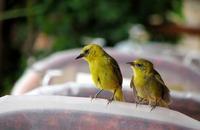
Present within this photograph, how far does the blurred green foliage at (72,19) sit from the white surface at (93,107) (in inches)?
115

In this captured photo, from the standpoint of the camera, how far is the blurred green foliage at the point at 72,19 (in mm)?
5051

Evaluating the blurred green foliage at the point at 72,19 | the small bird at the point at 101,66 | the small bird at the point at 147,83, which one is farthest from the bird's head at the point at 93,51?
the blurred green foliage at the point at 72,19

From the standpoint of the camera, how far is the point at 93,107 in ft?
6.40

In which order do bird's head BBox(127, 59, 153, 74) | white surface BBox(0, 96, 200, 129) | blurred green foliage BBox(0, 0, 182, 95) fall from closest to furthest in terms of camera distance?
1. white surface BBox(0, 96, 200, 129)
2. bird's head BBox(127, 59, 153, 74)
3. blurred green foliage BBox(0, 0, 182, 95)

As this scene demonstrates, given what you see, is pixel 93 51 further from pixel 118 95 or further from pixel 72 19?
pixel 72 19

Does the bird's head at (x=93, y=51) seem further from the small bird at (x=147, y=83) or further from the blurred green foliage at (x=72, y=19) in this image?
the blurred green foliage at (x=72, y=19)

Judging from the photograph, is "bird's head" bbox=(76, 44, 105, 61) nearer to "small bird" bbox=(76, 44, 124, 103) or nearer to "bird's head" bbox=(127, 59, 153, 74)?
"small bird" bbox=(76, 44, 124, 103)

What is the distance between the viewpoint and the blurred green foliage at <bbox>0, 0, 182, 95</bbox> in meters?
5.05

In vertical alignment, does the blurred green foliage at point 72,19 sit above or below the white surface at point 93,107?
above

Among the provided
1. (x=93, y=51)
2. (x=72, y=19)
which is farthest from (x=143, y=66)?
(x=72, y=19)

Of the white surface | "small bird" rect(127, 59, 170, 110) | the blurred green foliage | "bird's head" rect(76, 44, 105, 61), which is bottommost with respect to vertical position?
the white surface

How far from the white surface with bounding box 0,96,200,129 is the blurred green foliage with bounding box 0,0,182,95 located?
2.92 m

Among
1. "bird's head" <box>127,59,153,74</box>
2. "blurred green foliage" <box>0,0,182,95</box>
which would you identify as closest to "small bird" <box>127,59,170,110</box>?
"bird's head" <box>127,59,153,74</box>

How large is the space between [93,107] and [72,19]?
10.7ft
